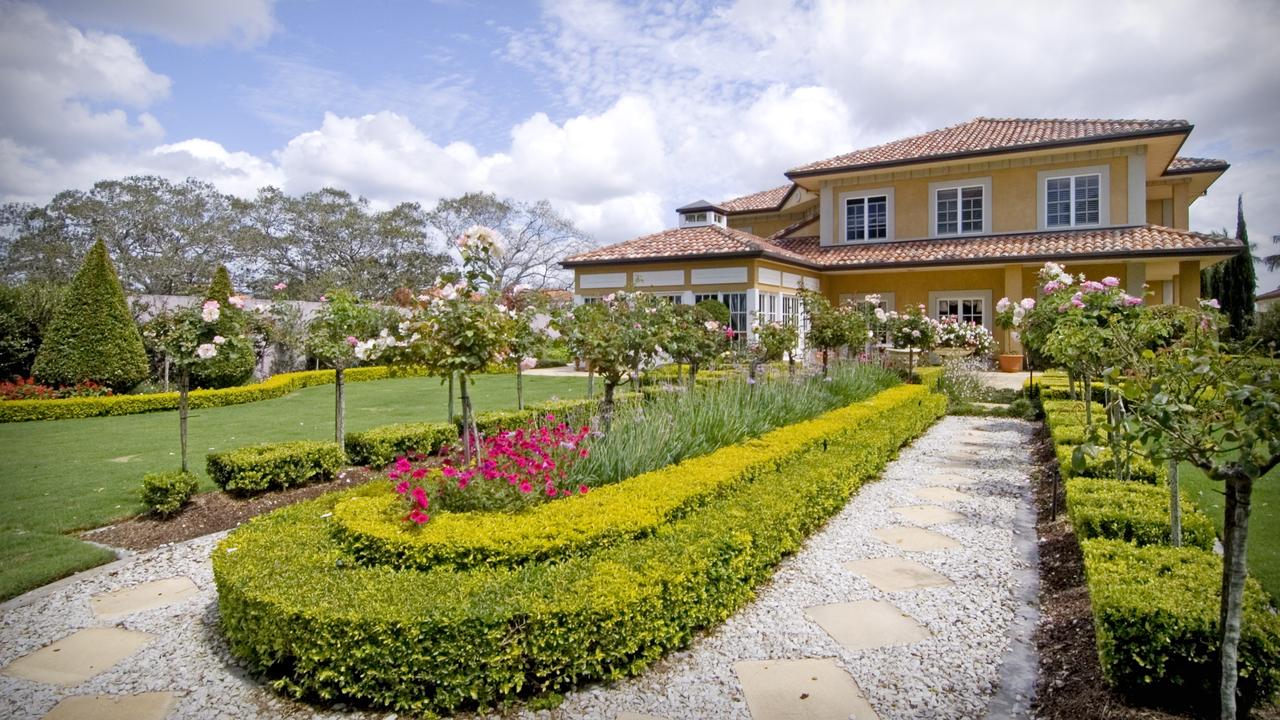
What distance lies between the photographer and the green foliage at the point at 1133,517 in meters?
4.00

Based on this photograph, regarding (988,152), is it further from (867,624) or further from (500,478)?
(500,478)

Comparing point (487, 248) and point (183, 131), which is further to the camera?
point (183, 131)

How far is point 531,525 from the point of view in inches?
159

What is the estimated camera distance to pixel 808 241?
21.8 metres

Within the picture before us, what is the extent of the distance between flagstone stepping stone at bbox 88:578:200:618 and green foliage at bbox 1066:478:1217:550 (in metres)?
5.89

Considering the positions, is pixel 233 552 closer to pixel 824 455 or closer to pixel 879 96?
pixel 824 455

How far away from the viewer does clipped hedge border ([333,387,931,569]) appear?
3.79m

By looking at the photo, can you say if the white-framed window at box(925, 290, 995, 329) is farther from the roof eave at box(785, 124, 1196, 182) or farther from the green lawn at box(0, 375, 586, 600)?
the green lawn at box(0, 375, 586, 600)

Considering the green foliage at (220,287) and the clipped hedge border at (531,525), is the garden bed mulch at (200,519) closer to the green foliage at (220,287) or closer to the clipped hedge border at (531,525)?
the clipped hedge border at (531,525)

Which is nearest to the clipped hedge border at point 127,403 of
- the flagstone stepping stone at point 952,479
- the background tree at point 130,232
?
the flagstone stepping stone at point 952,479

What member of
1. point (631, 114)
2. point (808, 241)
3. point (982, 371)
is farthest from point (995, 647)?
point (808, 241)

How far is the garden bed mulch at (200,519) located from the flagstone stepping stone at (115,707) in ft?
8.39

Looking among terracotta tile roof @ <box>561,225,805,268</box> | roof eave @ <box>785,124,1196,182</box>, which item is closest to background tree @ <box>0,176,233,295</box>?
terracotta tile roof @ <box>561,225,805,268</box>

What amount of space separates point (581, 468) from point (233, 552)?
2.35 meters
